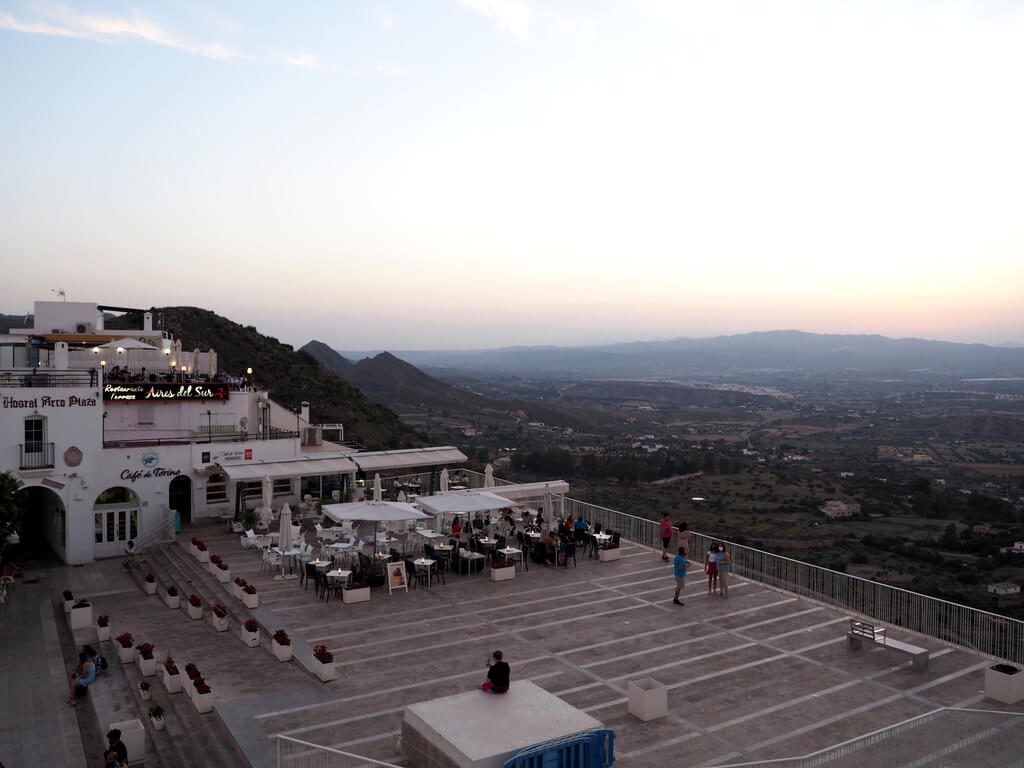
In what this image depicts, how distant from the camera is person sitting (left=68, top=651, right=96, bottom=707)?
11359 mm

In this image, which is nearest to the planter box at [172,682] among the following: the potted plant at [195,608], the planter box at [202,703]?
the planter box at [202,703]

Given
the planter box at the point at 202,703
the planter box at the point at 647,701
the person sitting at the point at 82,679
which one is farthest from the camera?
the person sitting at the point at 82,679

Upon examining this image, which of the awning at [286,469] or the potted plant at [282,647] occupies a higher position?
the awning at [286,469]

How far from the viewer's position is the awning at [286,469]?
20.9m

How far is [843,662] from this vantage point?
12055 mm

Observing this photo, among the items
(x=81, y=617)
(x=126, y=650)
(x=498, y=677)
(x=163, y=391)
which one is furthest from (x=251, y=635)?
(x=163, y=391)

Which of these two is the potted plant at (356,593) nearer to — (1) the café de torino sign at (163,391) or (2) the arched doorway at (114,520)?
(2) the arched doorway at (114,520)

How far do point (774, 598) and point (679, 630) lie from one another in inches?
118

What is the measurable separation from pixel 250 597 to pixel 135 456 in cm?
883

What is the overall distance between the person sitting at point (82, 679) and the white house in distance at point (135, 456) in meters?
9.22

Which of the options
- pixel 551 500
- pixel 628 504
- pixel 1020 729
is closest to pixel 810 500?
pixel 628 504

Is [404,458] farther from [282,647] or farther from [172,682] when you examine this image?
[172,682]

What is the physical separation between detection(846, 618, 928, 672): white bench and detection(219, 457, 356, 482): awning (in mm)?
14480

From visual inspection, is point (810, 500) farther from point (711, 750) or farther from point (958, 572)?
point (711, 750)
